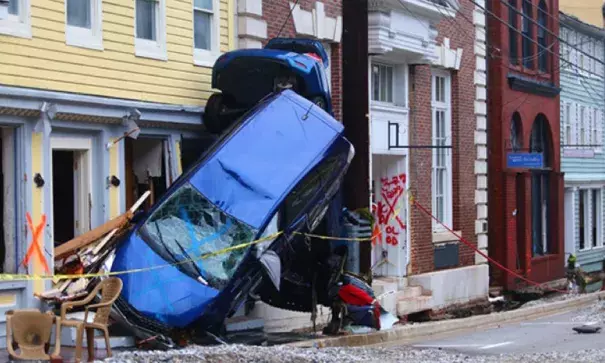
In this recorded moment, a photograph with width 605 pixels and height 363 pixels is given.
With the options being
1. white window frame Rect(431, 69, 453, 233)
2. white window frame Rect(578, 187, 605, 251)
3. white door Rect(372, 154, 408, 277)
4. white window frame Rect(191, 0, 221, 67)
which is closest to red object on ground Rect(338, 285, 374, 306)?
white window frame Rect(191, 0, 221, 67)

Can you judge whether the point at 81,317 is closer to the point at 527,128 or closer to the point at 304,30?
the point at 304,30

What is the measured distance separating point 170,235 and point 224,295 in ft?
3.32

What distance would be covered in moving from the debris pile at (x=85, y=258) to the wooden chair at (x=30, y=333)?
5.19 ft

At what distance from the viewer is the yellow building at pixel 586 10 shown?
42.7 metres

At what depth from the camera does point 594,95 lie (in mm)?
41406

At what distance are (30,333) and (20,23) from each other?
4.11 metres

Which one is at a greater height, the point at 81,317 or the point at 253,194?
the point at 253,194

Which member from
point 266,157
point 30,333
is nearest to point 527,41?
point 266,157

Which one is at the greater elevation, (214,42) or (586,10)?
(586,10)

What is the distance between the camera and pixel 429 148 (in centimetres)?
2517

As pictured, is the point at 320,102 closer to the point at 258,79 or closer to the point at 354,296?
the point at 258,79

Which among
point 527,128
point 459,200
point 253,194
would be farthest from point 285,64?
point 527,128

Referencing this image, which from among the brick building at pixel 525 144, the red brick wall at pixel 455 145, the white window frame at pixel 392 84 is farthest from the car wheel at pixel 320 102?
the brick building at pixel 525 144

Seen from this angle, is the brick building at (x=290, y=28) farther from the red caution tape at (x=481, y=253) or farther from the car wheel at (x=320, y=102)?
the red caution tape at (x=481, y=253)
